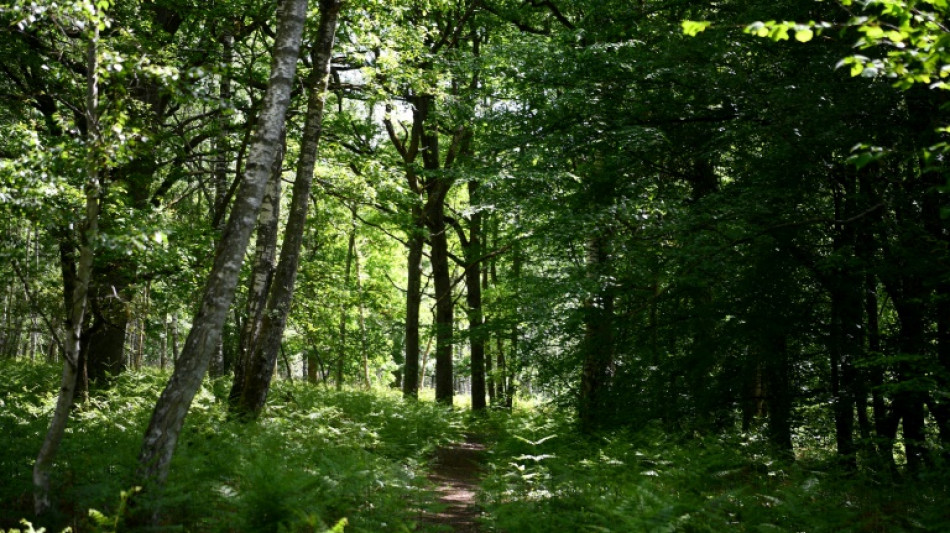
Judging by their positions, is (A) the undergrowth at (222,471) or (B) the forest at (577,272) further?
(B) the forest at (577,272)

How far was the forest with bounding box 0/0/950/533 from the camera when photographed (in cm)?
623

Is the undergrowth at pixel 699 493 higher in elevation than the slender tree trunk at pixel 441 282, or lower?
lower

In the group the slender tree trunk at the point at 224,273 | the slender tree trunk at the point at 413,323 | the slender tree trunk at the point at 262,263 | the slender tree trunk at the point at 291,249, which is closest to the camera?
the slender tree trunk at the point at 224,273

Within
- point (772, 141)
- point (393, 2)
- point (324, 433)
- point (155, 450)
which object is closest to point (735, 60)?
point (772, 141)

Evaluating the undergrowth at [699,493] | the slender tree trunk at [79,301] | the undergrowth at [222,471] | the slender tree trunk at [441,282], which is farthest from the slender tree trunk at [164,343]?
the undergrowth at [699,493]

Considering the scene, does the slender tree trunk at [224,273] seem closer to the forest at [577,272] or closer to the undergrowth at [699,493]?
the forest at [577,272]

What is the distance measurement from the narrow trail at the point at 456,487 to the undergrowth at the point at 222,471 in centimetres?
38

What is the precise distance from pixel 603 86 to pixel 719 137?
2501 millimetres

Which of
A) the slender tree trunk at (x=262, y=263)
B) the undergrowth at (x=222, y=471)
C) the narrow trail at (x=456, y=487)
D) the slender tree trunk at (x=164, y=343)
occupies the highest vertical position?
the slender tree trunk at (x=262, y=263)

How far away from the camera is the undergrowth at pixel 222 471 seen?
558cm

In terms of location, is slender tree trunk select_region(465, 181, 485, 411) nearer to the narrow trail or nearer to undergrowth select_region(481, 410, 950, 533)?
the narrow trail

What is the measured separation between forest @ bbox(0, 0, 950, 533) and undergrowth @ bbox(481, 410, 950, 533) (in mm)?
53

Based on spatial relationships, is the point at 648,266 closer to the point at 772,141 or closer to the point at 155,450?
the point at 772,141

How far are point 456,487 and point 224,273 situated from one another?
5188 mm
